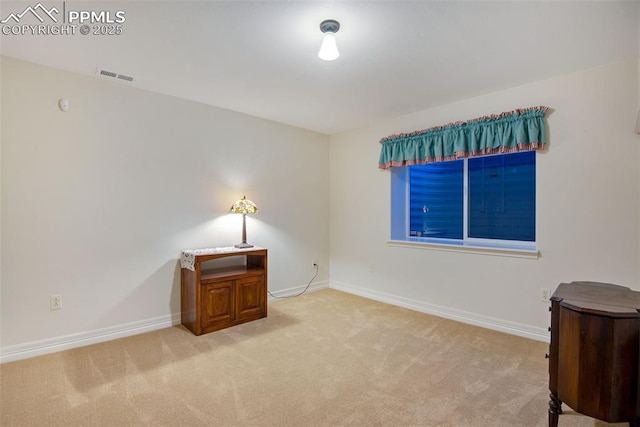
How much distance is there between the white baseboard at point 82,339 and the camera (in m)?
2.40

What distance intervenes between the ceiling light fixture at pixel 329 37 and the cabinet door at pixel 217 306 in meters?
2.31

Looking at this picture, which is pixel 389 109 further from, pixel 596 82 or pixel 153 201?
pixel 153 201

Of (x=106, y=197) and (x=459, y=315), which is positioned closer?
(x=106, y=197)

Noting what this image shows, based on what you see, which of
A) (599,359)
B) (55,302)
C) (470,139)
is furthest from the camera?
(470,139)

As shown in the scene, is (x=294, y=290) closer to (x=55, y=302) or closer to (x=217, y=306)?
(x=217, y=306)

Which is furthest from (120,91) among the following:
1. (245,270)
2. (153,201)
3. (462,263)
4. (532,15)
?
(462,263)

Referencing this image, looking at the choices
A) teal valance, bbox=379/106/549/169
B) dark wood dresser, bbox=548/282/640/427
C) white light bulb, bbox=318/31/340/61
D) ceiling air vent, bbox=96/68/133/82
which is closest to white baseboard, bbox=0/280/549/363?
dark wood dresser, bbox=548/282/640/427

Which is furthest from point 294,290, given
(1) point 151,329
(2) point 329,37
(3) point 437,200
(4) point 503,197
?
(2) point 329,37

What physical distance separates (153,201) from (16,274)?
3.80 ft

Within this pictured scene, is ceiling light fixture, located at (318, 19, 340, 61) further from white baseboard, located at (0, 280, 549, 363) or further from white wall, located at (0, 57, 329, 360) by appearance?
white baseboard, located at (0, 280, 549, 363)

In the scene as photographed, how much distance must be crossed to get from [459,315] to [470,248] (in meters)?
0.75

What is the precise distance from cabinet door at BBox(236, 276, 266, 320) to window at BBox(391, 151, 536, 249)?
1.81 meters

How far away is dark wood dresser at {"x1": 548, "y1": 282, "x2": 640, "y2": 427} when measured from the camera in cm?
142

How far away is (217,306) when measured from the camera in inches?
120
